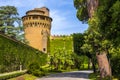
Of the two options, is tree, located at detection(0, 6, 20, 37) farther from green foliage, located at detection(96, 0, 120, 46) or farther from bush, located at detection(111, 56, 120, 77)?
green foliage, located at detection(96, 0, 120, 46)

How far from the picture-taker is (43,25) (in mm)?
82625

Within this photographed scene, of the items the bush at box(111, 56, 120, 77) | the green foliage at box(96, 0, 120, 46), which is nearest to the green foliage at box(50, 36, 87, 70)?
the bush at box(111, 56, 120, 77)

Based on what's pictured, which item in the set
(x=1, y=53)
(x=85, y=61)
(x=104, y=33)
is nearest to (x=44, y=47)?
(x=85, y=61)

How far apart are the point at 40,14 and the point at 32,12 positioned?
7.71 feet

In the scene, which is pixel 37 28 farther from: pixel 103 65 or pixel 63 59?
pixel 103 65

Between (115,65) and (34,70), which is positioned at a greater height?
(115,65)

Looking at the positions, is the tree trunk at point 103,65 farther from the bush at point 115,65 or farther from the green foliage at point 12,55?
the green foliage at point 12,55

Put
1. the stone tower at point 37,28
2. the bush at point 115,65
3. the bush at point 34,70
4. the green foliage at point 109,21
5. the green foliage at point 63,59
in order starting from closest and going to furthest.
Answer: the green foliage at point 109,21
the bush at point 115,65
the bush at point 34,70
the green foliage at point 63,59
the stone tower at point 37,28

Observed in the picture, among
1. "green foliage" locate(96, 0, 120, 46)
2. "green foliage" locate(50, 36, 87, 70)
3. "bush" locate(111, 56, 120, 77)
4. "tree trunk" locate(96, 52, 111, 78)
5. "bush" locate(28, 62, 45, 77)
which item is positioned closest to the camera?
"green foliage" locate(96, 0, 120, 46)

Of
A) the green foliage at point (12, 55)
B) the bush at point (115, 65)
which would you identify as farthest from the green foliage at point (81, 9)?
the green foliage at point (12, 55)

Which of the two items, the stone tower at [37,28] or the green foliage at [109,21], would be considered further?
the stone tower at [37,28]

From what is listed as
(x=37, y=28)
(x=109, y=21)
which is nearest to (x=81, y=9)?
(x=109, y=21)

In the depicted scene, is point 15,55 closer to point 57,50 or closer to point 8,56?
point 8,56

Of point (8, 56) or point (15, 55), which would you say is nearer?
point (8, 56)
